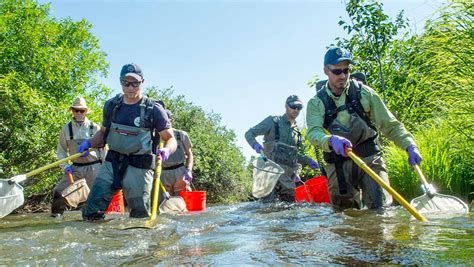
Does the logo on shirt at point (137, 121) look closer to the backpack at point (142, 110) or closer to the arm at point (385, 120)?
the backpack at point (142, 110)

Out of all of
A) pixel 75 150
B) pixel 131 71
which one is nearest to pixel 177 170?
pixel 75 150

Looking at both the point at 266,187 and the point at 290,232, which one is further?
the point at 266,187

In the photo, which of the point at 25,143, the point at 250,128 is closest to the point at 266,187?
the point at 250,128

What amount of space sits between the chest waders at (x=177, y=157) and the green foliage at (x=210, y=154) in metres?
16.4

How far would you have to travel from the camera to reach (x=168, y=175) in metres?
8.04

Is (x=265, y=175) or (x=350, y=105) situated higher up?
(x=350, y=105)

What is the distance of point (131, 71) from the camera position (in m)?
5.11

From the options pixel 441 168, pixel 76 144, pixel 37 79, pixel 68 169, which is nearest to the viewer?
pixel 441 168

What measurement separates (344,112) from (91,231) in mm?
2799

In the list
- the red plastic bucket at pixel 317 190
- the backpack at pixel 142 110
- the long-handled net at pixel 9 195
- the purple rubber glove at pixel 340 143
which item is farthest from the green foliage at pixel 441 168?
the long-handled net at pixel 9 195

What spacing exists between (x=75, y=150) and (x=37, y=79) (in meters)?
10.1

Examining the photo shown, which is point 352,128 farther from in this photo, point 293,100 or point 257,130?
point 257,130

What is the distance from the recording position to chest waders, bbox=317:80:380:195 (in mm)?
4785

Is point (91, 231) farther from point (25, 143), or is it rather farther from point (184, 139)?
point (25, 143)
